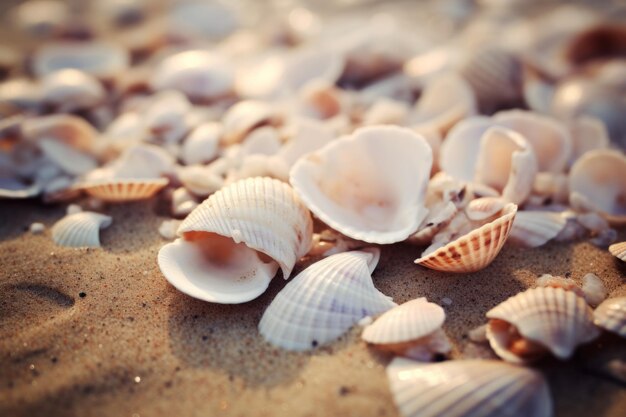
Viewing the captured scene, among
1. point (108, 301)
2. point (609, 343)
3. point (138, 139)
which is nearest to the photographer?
point (609, 343)

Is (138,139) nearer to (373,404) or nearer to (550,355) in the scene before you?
(373,404)

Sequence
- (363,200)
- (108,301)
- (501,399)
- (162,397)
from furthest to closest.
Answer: (363,200), (108,301), (162,397), (501,399)

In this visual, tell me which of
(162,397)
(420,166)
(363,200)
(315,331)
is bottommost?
(162,397)

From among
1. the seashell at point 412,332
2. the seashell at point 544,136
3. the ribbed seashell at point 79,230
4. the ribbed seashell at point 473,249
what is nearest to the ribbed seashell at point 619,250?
the ribbed seashell at point 473,249

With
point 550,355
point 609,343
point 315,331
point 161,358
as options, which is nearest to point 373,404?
point 315,331

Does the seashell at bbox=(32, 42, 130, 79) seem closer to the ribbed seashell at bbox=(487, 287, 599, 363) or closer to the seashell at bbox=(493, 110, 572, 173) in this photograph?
the seashell at bbox=(493, 110, 572, 173)

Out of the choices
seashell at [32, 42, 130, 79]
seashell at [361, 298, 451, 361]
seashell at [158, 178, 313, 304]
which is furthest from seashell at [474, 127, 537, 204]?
seashell at [32, 42, 130, 79]
